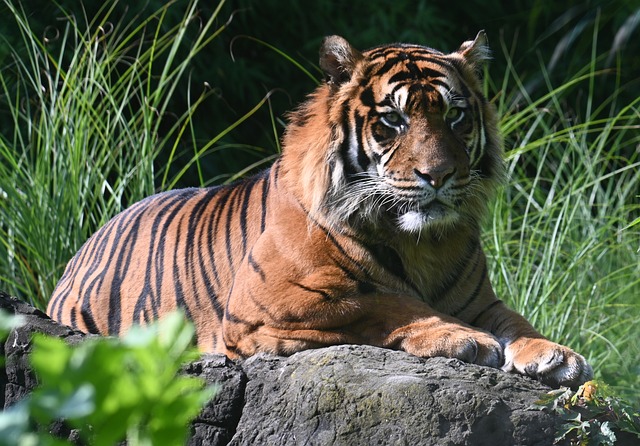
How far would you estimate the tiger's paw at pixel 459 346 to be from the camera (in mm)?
2770

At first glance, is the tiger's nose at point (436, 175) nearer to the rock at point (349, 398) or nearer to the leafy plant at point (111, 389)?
the rock at point (349, 398)

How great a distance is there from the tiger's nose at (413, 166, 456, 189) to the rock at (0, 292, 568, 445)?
559 millimetres

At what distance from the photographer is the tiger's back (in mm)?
3582

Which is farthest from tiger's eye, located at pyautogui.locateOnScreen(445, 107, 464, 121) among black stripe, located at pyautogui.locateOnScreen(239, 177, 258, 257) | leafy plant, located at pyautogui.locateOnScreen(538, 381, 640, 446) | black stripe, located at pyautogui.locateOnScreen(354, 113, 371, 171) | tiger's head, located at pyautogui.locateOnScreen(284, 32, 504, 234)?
leafy plant, located at pyautogui.locateOnScreen(538, 381, 640, 446)

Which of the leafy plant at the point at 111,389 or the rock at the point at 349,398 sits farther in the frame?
the rock at the point at 349,398

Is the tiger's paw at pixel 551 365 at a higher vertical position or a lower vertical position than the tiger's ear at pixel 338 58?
lower

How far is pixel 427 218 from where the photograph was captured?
10.1 feet

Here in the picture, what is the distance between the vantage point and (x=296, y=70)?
7.54 metres

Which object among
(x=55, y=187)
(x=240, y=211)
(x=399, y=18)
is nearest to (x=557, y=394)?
(x=240, y=211)

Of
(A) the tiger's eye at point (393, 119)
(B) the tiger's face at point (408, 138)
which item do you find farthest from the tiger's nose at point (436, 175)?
(A) the tiger's eye at point (393, 119)

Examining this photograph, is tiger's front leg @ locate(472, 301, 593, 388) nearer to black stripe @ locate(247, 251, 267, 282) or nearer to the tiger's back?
black stripe @ locate(247, 251, 267, 282)

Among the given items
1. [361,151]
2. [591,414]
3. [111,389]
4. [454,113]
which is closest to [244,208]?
[361,151]

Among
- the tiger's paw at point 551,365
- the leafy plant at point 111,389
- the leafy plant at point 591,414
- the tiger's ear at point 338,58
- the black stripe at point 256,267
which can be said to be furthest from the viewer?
the tiger's ear at point 338,58

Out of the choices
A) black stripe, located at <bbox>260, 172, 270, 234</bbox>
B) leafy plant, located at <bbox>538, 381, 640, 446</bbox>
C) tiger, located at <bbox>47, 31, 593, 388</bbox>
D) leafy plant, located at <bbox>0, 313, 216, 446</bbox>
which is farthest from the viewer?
black stripe, located at <bbox>260, 172, 270, 234</bbox>
